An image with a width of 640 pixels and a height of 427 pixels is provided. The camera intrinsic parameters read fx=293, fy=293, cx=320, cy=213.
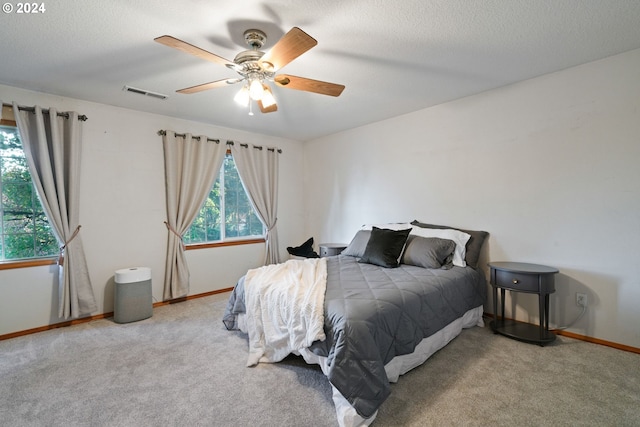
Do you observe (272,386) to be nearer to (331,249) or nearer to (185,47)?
(185,47)

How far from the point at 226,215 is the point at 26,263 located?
2.18 metres

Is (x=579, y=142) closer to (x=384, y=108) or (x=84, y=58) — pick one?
(x=384, y=108)

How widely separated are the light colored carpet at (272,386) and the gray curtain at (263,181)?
7.12ft

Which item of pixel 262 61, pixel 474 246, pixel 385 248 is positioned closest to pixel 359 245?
pixel 385 248

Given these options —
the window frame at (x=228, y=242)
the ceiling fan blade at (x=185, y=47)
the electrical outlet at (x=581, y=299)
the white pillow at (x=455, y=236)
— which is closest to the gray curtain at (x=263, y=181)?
the window frame at (x=228, y=242)

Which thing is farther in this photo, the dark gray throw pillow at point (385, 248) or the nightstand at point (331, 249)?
the nightstand at point (331, 249)

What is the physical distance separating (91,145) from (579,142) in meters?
4.87

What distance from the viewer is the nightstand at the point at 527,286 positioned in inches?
96.1

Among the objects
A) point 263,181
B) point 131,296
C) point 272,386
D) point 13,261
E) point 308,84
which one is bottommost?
point 272,386

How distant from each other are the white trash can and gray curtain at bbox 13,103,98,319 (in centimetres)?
28

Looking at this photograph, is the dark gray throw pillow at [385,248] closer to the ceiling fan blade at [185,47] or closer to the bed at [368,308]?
the bed at [368,308]

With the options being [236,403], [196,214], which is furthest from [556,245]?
[196,214]

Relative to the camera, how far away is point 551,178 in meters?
2.72

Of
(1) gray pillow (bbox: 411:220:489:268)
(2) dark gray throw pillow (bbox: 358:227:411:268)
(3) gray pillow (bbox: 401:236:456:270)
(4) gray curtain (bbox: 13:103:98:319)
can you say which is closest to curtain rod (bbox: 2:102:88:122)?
(4) gray curtain (bbox: 13:103:98:319)
